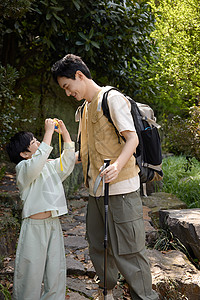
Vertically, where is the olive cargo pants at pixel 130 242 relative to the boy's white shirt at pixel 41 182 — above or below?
below

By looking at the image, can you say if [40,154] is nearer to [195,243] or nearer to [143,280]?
[143,280]

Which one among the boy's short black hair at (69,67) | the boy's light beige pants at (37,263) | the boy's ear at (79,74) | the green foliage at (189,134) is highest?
the boy's short black hair at (69,67)

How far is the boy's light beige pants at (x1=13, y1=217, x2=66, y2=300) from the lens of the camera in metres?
2.20

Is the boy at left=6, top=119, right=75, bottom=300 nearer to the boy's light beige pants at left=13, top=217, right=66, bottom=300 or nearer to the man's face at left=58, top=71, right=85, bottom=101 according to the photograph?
the boy's light beige pants at left=13, top=217, right=66, bottom=300

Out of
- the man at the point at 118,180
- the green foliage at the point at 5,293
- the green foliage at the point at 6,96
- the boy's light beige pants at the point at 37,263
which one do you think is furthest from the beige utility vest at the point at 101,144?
the green foliage at the point at 6,96

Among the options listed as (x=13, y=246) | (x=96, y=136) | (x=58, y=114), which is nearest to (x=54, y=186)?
(x=96, y=136)

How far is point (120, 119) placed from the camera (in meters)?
2.00

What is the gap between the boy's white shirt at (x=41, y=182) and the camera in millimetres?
2197

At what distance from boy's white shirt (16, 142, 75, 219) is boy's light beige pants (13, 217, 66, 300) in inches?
4.1

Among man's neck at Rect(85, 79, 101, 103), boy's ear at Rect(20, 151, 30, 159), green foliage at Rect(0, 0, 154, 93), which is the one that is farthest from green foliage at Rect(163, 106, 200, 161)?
boy's ear at Rect(20, 151, 30, 159)

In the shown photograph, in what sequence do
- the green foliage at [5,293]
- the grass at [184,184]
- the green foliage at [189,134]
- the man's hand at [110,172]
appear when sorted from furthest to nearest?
the grass at [184,184] < the green foliage at [189,134] < the green foliage at [5,293] < the man's hand at [110,172]

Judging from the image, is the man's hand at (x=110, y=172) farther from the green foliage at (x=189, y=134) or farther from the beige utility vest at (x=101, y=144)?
the green foliage at (x=189, y=134)

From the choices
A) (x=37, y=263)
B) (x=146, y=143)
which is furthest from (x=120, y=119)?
(x=37, y=263)

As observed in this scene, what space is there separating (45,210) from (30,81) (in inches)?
224
